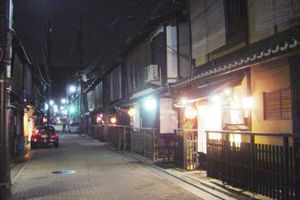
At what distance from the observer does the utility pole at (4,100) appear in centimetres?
1077

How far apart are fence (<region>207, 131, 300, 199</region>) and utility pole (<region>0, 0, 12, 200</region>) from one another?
21.2 feet

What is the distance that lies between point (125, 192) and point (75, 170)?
20.8 ft

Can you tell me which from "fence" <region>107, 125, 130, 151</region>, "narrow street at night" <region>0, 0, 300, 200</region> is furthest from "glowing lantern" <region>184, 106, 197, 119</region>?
"fence" <region>107, 125, 130, 151</region>

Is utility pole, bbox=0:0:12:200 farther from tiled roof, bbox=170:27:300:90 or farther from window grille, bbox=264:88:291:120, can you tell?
window grille, bbox=264:88:291:120

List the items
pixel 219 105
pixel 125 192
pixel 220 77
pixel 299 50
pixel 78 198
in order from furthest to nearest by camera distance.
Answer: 1. pixel 219 105
2. pixel 220 77
3. pixel 125 192
4. pixel 78 198
5. pixel 299 50

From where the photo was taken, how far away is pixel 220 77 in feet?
49.1

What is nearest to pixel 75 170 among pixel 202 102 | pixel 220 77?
pixel 202 102

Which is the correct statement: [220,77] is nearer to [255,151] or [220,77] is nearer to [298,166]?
[255,151]

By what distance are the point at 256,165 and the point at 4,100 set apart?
22.9 ft

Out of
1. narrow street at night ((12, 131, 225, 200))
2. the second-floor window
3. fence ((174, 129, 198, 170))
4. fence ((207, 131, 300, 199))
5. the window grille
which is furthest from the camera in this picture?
the second-floor window

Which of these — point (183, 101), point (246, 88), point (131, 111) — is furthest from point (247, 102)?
point (131, 111)

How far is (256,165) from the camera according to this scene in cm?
1095

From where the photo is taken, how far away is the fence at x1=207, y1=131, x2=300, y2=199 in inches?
370

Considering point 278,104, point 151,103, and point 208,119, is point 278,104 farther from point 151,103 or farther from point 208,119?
point 151,103
